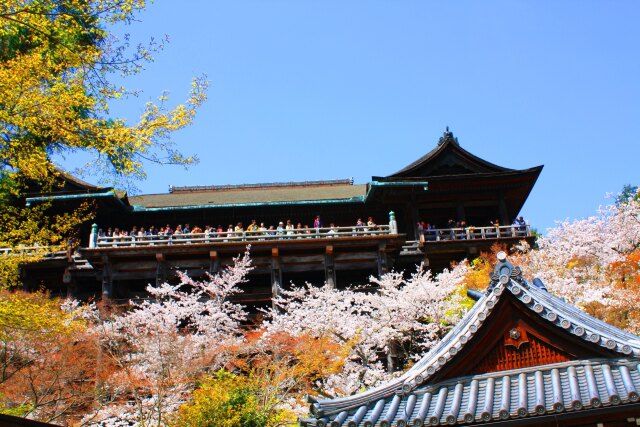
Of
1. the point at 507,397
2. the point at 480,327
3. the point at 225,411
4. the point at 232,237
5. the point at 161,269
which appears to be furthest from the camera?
the point at 232,237

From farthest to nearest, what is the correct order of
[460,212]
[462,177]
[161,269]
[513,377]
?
[460,212], [462,177], [161,269], [513,377]

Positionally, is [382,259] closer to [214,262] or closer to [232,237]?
[232,237]

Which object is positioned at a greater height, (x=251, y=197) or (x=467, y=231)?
(x=251, y=197)

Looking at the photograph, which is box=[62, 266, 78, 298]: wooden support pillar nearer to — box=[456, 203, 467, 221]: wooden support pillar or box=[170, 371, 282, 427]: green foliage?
box=[170, 371, 282, 427]: green foliage

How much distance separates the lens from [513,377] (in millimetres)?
8469

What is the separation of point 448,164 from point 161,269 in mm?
14045

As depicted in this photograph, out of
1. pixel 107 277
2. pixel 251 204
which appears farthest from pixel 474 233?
pixel 107 277

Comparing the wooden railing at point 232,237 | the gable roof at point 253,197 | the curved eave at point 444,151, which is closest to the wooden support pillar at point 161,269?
the wooden railing at point 232,237

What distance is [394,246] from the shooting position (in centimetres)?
2625

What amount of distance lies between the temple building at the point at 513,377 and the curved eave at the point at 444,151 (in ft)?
66.3

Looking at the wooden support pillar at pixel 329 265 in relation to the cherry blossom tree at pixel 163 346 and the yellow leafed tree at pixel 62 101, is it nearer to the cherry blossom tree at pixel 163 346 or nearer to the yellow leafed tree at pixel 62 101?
the cherry blossom tree at pixel 163 346

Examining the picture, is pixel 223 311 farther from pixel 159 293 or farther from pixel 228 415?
pixel 228 415

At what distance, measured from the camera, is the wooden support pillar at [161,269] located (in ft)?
83.7

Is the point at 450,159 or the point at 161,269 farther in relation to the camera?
the point at 450,159
